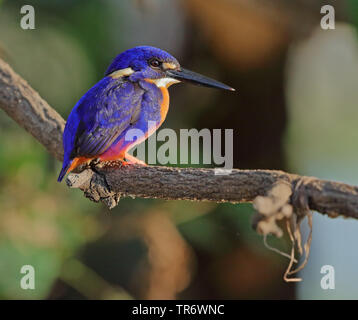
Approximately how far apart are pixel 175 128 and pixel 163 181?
67.7 inches

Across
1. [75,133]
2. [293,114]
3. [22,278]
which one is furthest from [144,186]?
[293,114]

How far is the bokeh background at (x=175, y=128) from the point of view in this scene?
10.9 feet

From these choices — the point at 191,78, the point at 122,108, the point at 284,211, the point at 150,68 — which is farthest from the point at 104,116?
the point at 284,211

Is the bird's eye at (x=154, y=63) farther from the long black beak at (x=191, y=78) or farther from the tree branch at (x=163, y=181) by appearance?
the tree branch at (x=163, y=181)

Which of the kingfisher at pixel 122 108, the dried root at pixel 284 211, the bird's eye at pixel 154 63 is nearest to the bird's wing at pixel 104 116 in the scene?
the kingfisher at pixel 122 108

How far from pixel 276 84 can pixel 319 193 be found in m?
2.25

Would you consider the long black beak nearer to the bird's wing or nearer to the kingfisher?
the kingfisher

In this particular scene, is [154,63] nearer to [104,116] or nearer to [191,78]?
[191,78]

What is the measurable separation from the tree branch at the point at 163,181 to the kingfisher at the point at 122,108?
0.08 meters

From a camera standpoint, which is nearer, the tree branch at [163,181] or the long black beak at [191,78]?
the tree branch at [163,181]

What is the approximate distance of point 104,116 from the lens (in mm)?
1988

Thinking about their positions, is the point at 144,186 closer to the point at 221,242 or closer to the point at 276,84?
the point at 221,242
